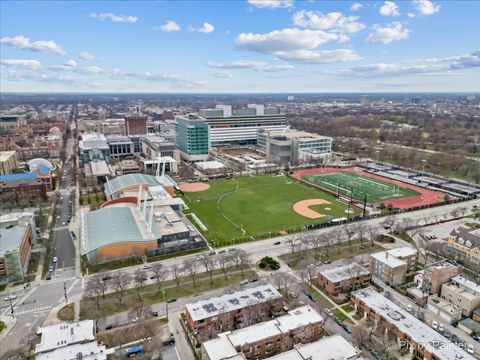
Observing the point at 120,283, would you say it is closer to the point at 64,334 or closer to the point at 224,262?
the point at 64,334

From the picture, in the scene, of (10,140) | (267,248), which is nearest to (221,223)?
(267,248)

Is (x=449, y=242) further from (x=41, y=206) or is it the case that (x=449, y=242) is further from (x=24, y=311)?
(x=41, y=206)

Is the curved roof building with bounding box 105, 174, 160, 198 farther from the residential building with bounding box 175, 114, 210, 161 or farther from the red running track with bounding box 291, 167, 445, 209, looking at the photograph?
the red running track with bounding box 291, 167, 445, 209

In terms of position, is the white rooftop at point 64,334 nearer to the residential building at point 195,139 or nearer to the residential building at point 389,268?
the residential building at point 389,268

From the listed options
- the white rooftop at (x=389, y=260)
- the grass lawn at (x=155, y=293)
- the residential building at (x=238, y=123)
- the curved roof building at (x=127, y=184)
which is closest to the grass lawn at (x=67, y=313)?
the grass lawn at (x=155, y=293)

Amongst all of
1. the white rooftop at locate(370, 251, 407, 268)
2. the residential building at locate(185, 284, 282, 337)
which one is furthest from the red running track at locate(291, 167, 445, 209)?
the residential building at locate(185, 284, 282, 337)
